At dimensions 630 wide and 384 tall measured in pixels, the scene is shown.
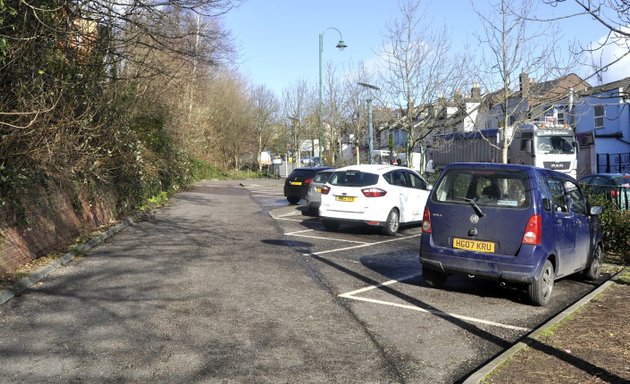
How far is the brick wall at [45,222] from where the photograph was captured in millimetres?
7910

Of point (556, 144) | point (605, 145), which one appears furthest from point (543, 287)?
point (605, 145)

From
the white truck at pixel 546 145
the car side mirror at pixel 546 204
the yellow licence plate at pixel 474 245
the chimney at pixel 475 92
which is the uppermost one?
the chimney at pixel 475 92

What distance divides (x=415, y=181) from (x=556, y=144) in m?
13.5

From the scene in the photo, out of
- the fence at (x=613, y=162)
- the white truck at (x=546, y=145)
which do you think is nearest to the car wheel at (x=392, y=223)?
the white truck at (x=546, y=145)

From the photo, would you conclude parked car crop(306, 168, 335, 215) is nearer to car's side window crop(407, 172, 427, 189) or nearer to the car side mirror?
car's side window crop(407, 172, 427, 189)

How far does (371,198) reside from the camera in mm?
12695

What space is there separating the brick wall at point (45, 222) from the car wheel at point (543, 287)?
697 centimetres

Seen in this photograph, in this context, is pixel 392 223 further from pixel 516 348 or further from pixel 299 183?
pixel 299 183

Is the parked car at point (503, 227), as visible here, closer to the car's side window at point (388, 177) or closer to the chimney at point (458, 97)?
the car's side window at point (388, 177)

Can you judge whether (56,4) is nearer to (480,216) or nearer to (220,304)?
(220,304)

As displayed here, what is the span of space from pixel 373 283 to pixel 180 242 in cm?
506

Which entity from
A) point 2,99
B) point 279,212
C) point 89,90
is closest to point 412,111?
point 279,212

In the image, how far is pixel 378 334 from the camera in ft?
18.8

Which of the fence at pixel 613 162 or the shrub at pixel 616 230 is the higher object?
the fence at pixel 613 162
